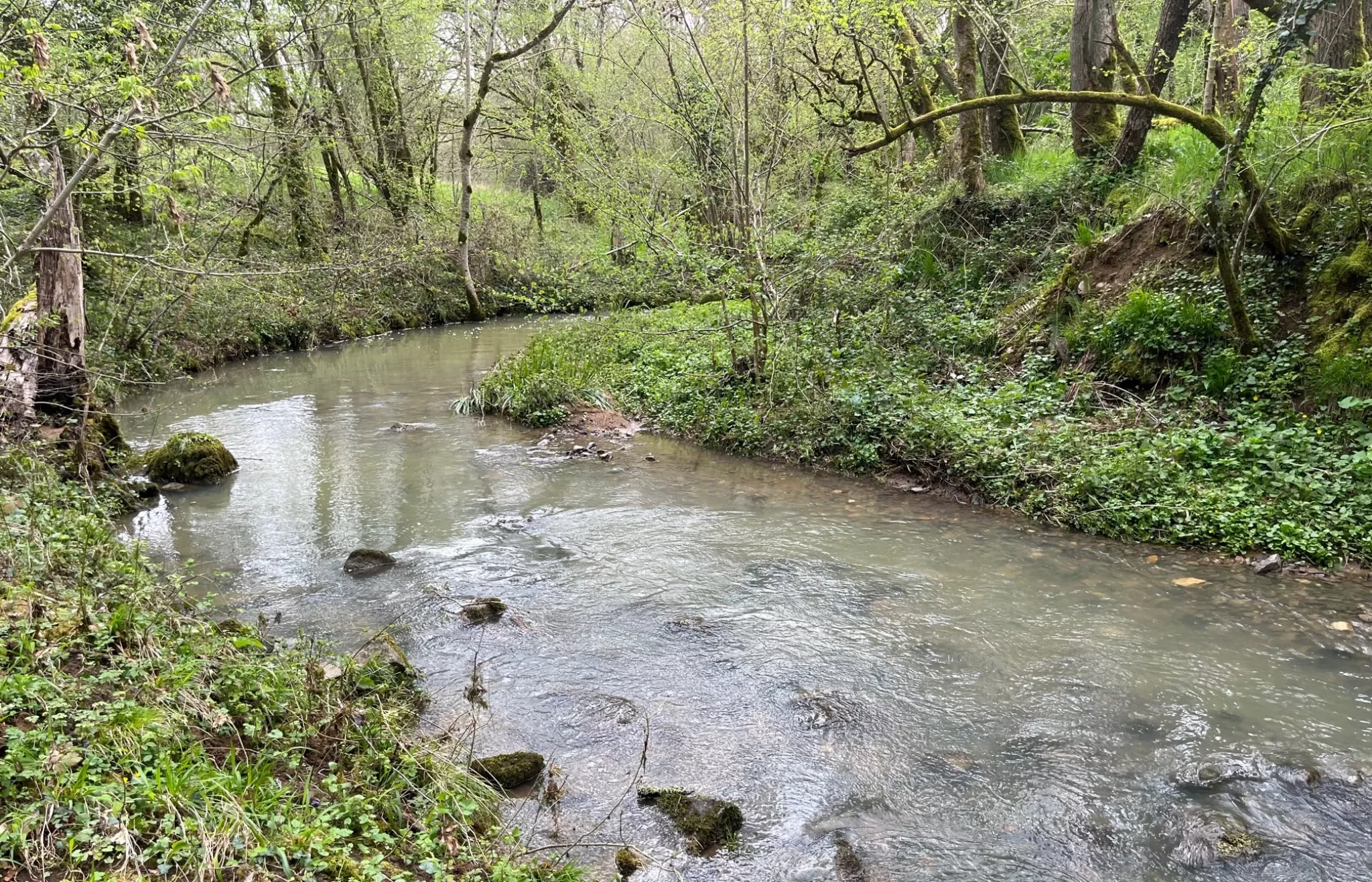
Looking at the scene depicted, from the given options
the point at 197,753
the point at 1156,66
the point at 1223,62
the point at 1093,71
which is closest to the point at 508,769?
the point at 197,753

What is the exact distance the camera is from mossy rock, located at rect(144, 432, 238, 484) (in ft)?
33.9

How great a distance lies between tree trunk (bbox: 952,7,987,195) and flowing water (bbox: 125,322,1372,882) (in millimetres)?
7411

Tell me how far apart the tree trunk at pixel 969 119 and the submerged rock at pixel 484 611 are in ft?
37.7

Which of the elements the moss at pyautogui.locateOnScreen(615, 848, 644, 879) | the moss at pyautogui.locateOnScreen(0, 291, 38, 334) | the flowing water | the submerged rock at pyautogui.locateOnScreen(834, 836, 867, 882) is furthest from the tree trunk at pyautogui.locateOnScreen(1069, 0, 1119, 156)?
the moss at pyautogui.locateOnScreen(0, 291, 38, 334)

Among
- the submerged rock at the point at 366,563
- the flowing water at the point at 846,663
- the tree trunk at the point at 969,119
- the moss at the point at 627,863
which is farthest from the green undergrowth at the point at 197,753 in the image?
the tree trunk at the point at 969,119

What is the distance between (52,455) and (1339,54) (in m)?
14.7

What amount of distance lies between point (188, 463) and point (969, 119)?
43.5ft

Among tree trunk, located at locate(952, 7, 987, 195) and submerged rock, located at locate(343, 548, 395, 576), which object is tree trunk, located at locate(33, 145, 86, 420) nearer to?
submerged rock, located at locate(343, 548, 395, 576)

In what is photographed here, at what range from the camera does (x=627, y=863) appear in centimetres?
388

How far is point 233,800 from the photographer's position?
10.5ft

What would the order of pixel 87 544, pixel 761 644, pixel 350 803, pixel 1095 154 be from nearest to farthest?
pixel 350 803
pixel 87 544
pixel 761 644
pixel 1095 154

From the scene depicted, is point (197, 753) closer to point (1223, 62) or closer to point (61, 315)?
point (61, 315)

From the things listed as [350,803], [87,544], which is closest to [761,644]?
[350,803]

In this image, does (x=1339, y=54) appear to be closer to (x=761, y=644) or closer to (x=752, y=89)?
(x=752, y=89)
